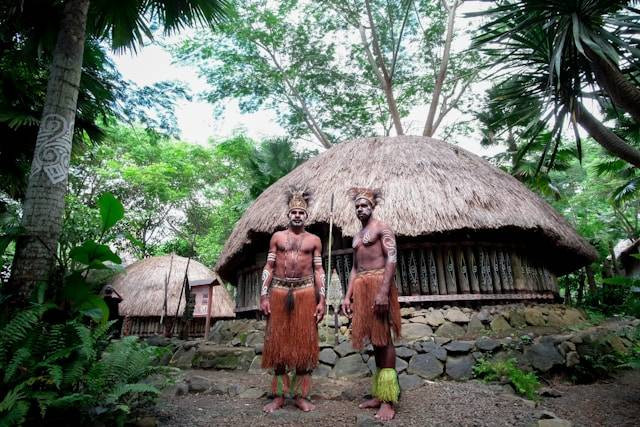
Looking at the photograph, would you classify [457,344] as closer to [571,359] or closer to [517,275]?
[571,359]

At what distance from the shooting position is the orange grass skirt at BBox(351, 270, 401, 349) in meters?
3.45

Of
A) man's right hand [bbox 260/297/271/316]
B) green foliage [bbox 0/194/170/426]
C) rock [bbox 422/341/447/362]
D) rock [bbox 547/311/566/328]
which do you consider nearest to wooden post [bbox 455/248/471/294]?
rock [bbox 547/311/566/328]

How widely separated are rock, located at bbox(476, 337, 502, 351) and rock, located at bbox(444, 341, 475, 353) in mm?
84

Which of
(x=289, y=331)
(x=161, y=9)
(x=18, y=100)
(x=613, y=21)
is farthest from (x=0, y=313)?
(x=613, y=21)

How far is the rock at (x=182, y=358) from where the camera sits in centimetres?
617

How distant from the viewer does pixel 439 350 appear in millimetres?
4902

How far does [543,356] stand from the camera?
4.84 m

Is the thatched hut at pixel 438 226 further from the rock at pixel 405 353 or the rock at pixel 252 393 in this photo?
the rock at pixel 252 393

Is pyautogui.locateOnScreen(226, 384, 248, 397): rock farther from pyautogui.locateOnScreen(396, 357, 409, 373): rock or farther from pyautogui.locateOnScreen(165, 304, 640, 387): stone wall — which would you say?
pyautogui.locateOnScreen(396, 357, 409, 373): rock

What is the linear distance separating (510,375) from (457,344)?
74 cm

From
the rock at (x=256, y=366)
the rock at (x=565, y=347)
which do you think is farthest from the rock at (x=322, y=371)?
the rock at (x=565, y=347)

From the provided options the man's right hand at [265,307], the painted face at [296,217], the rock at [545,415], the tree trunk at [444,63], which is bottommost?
the rock at [545,415]

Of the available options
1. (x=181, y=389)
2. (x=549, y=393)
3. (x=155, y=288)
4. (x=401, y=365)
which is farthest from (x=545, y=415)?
(x=155, y=288)

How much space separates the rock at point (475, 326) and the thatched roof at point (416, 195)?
4.36 ft
